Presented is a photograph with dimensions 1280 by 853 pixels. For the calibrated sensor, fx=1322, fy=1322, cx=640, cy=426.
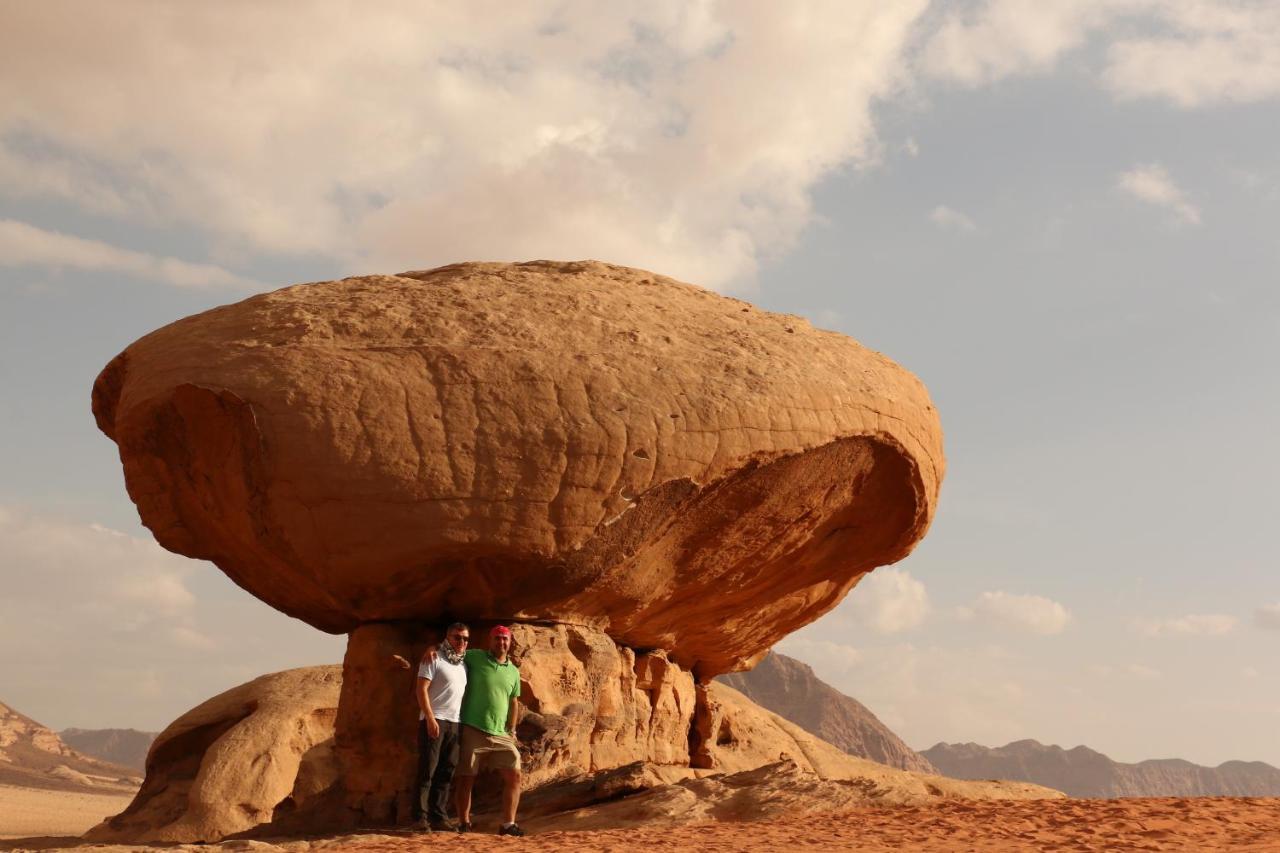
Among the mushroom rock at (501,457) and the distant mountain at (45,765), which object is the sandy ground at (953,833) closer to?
the mushroom rock at (501,457)

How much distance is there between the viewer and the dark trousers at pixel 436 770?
8227 millimetres

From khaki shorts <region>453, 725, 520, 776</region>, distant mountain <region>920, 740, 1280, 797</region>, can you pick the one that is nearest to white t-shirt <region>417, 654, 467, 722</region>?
khaki shorts <region>453, 725, 520, 776</region>

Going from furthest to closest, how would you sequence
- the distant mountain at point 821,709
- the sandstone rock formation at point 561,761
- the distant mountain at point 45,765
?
the distant mountain at point 821,709 < the distant mountain at point 45,765 < the sandstone rock formation at point 561,761

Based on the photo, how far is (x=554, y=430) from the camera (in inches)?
344

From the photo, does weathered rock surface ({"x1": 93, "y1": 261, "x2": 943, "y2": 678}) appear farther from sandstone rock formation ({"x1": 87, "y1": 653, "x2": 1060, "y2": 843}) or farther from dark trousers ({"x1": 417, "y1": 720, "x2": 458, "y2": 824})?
dark trousers ({"x1": 417, "y1": 720, "x2": 458, "y2": 824})

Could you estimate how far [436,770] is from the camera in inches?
327

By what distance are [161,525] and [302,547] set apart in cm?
211

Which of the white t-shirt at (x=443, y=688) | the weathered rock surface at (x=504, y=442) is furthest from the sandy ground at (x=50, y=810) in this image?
the white t-shirt at (x=443, y=688)

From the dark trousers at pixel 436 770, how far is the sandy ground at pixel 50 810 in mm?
13016

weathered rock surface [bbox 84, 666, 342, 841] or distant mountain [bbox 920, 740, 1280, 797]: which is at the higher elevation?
distant mountain [bbox 920, 740, 1280, 797]

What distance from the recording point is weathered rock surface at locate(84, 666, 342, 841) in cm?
1427

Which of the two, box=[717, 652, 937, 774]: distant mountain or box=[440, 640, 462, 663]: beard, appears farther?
box=[717, 652, 937, 774]: distant mountain

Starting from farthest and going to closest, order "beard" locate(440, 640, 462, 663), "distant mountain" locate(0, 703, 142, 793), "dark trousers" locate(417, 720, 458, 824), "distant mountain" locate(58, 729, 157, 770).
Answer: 1. "distant mountain" locate(58, 729, 157, 770)
2. "distant mountain" locate(0, 703, 142, 793)
3. "beard" locate(440, 640, 462, 663)
4. "dark trousers" locate(417, 720, 458, 824)

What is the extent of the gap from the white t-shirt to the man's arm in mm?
49
